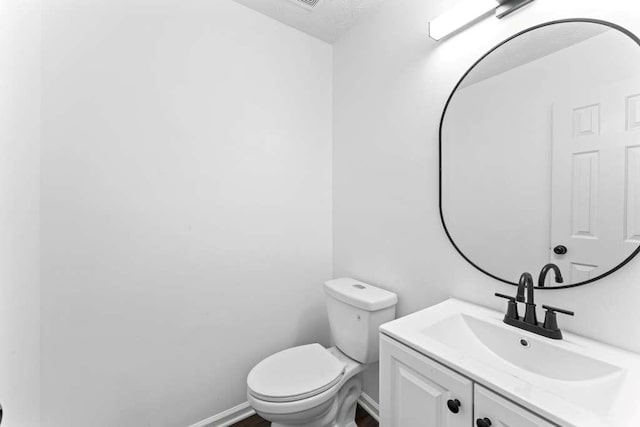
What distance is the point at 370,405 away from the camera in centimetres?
159

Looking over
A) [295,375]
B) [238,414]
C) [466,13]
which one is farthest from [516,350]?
[238,414]

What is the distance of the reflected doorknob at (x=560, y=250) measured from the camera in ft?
2.93

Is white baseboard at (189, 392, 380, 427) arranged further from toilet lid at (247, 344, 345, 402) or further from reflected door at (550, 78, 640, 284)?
reflected door at (550, 78, 640, 284)

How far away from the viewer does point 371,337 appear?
4.37ft

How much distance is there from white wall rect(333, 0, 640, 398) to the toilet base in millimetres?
197

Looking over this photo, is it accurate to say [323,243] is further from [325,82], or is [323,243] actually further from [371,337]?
[325,82]

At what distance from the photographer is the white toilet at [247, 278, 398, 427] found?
3.74 ft

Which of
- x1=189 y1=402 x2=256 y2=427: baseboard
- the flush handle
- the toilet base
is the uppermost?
the flush handle

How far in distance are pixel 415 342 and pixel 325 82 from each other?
67.8 inches

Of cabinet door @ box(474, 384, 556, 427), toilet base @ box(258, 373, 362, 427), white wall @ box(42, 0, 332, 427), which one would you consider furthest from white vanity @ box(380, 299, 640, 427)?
white wall @ box(42, 0, 332, 427)

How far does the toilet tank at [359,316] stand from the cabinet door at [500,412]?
65 cm

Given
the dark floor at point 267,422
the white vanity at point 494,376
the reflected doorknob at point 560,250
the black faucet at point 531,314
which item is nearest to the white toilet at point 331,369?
the dark floor at point 267,422

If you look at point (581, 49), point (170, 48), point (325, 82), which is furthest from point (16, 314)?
point (581, 49)

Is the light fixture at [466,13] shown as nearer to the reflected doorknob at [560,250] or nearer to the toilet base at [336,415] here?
the reflected doorknob at [560,250]
